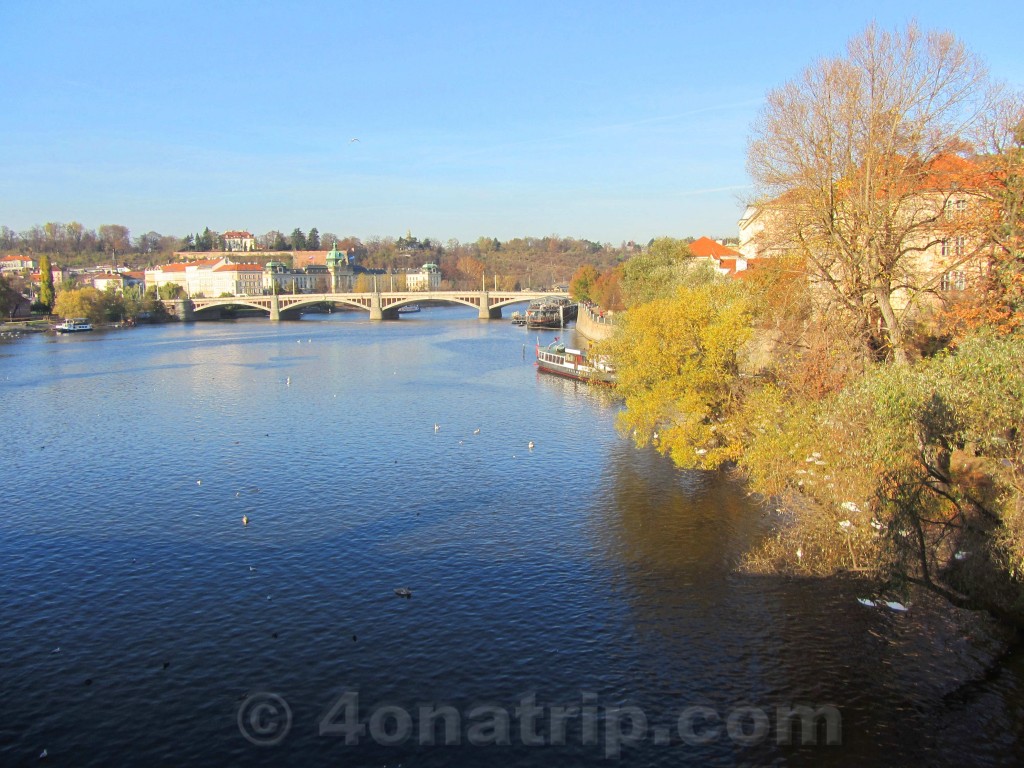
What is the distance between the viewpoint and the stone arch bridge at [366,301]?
95438 millimetres

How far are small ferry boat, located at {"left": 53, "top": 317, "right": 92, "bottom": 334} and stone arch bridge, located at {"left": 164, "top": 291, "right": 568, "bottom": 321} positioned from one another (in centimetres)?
1721

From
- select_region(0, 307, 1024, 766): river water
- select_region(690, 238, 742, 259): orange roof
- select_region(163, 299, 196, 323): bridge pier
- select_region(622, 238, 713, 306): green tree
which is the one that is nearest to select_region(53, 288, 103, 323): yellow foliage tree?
select_region(163, 299, 196, 323): bridge pier

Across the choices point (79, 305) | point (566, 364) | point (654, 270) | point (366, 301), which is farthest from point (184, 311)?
point (654, 270)

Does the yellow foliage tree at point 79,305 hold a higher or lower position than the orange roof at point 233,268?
lower

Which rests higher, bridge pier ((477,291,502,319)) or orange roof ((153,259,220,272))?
orange roof ((153,259,220,272))

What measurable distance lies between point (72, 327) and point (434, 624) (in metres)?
84.8

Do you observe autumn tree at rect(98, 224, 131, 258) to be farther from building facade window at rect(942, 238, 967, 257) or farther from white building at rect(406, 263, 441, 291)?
building facade window at rect(942, 238, 967, 257)

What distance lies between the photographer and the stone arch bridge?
313 ft

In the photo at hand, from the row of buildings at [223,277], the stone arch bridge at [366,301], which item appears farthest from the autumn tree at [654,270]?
the row of buildings at [223,277]

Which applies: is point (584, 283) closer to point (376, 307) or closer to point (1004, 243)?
point (376, 307)

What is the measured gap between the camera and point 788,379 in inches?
877

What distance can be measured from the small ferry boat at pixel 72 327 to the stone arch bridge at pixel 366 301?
1721cm

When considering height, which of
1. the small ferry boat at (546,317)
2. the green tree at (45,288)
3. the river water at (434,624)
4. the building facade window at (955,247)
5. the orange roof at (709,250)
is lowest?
the river water at (434,624)

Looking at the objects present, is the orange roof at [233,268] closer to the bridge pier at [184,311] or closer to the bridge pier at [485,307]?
the bridge pier at [184,311]
